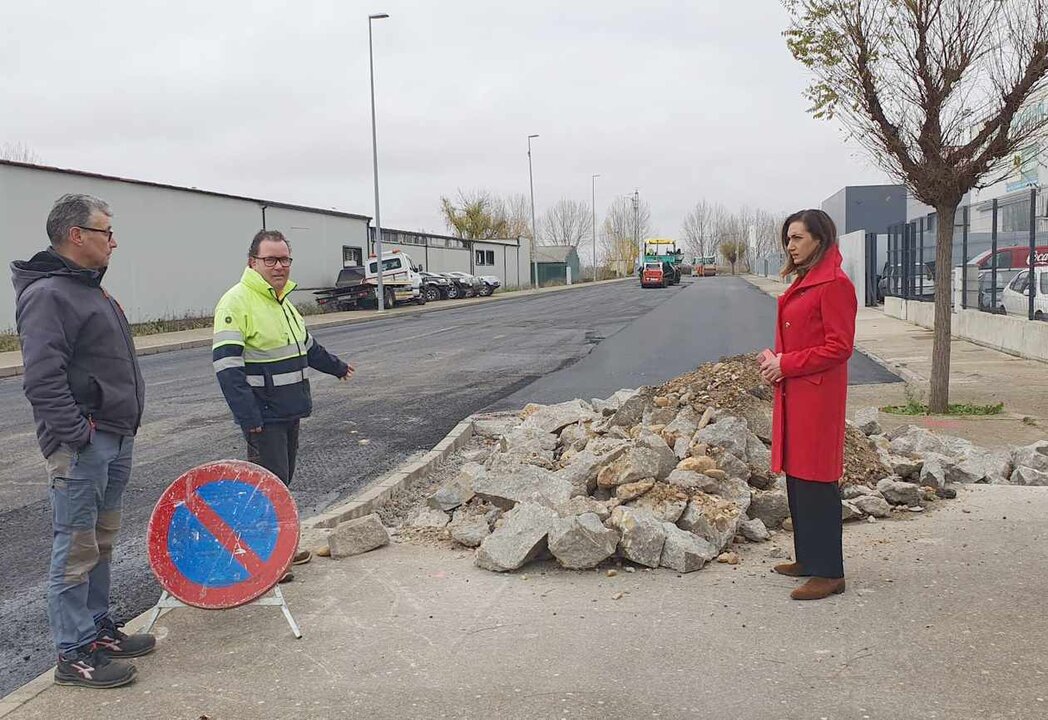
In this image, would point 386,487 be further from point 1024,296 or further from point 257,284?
point 1024,296

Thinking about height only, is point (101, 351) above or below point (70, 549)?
above

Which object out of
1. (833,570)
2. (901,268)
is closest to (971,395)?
(833,570)

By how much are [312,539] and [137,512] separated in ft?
5.71

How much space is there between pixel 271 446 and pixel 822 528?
2.87 m

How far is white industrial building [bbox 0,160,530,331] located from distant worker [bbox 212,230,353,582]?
2158cm

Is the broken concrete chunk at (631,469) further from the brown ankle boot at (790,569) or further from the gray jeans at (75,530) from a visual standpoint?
the gray jeans at (75,530)

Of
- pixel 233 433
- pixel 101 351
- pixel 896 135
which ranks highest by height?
pixel 896 135

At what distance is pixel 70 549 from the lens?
3701mm

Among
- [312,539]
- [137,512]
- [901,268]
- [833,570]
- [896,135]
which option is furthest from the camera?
[901,268]

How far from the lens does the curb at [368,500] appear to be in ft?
11.9

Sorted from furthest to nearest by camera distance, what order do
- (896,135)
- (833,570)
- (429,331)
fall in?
(429,331) < (896,135) < (833,570)

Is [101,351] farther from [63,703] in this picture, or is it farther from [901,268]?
[901,268]

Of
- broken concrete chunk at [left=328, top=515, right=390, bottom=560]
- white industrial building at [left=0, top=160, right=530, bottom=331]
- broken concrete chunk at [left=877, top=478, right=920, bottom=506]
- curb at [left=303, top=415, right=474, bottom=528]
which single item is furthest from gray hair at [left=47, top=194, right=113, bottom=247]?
white industrial building at [left=0, top=160, right=530, bottom=331]

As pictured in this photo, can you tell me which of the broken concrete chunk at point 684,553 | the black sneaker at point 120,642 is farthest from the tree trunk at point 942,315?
the black sneaker at point 120,642
